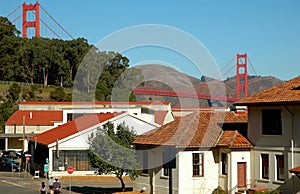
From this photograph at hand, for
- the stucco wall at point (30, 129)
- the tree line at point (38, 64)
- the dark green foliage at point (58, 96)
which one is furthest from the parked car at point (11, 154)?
the dark green foliage at point (58, 96)

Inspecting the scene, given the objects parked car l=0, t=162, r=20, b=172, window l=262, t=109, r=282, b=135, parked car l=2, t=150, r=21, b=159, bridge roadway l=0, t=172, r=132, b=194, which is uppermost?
Answer: window l=262, t=109, r=282, b=135

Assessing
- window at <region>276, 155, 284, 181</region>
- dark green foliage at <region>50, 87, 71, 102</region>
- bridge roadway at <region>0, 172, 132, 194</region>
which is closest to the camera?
window at <region>276, 155, 284, 181</region>

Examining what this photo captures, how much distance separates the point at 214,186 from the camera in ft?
111

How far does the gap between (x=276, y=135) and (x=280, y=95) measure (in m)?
2.20

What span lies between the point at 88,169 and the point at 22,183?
20.0ft

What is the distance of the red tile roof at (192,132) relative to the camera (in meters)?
33.6

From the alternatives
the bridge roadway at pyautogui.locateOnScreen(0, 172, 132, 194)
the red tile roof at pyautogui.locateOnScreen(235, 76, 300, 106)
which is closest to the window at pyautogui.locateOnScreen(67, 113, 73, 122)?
the bridge roadway at pyautogui.locateOnScreen(0, 172, 132, 194)

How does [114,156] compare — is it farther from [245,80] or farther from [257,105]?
[245,80]

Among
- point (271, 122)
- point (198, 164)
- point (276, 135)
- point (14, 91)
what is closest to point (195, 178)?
point (198, 164)

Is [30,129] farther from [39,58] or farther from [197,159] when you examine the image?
[197,159]

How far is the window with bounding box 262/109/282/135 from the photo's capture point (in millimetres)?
31281

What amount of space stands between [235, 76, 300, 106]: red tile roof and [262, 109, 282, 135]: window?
767 millimetres

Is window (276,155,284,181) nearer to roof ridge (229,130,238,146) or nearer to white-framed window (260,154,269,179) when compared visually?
white-framed window (260,154,269,179)

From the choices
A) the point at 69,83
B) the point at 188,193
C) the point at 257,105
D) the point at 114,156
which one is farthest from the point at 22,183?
the point at 69,83
